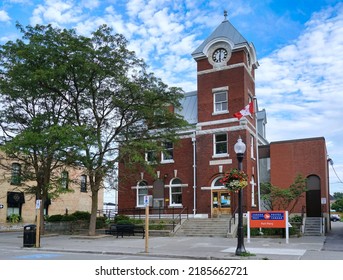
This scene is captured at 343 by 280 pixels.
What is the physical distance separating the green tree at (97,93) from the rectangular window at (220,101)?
17.7 ft

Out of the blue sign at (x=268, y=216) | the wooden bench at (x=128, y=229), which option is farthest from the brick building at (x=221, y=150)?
the blue sign at (x=268, y=216)

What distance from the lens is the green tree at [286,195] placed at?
1196 inches

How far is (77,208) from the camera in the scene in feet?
175

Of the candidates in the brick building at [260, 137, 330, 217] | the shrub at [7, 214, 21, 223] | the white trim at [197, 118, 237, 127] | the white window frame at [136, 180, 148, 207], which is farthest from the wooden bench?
the shrub at [7, 214, 21, 223]

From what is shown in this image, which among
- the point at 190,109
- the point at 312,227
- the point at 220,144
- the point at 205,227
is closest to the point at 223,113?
the point at 220,144

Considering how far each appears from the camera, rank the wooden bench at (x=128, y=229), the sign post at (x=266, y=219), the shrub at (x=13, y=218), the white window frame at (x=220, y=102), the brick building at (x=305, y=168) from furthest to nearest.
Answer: the shrub at (x=13, y=218), the white window frame at (x=220, y=102), the brick building at (x=305, y=168), the wooden bench at (x=128, y=229), the sign post at (x=266, y=219)

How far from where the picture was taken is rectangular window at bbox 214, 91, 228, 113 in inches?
1334

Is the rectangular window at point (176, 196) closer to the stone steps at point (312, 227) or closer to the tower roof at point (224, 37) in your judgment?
the stone steps at point (312, 227)

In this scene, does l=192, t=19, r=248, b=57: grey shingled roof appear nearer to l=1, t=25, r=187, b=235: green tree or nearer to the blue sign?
l=1, t=25, r=187, b=235: green tree

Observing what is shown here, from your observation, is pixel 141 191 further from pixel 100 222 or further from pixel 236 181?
pixel 236 181

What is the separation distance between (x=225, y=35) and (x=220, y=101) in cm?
592

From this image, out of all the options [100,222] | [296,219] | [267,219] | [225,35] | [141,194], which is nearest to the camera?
[267,219]

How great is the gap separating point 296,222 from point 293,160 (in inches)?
279

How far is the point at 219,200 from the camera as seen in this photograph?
108 ft
